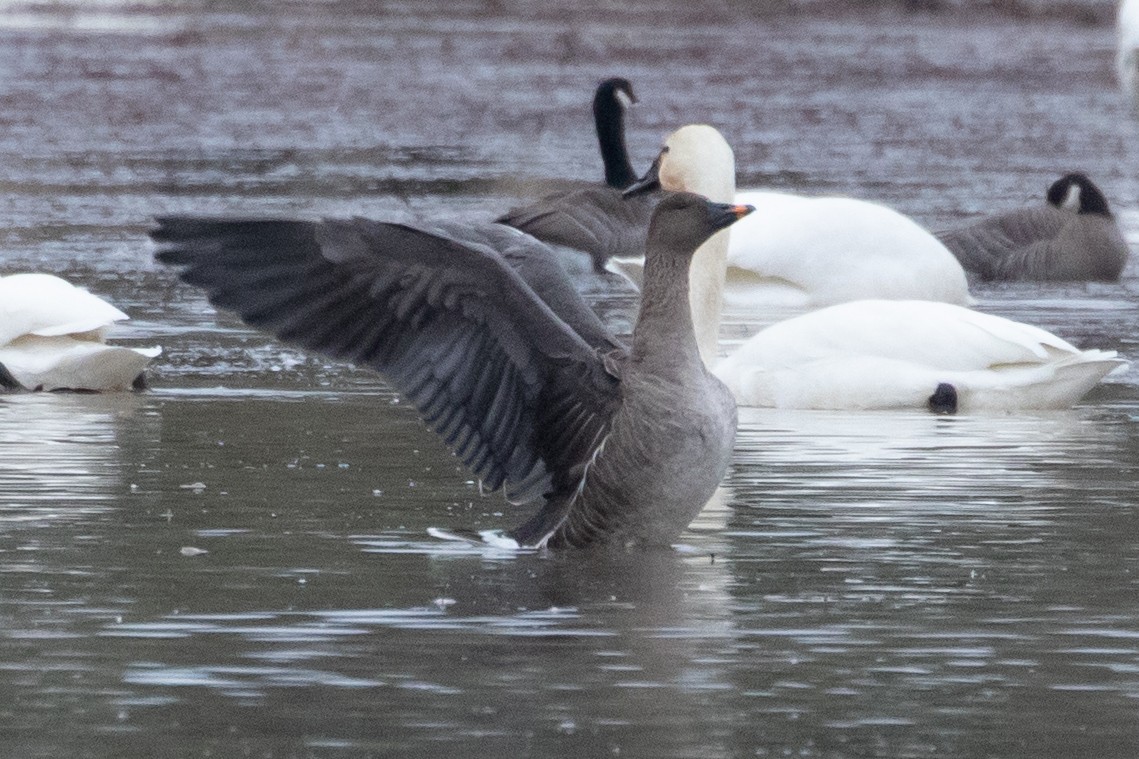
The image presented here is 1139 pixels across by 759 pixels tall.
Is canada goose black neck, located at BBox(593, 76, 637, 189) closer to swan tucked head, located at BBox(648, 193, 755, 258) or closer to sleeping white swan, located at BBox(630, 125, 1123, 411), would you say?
sleeping white swan, located at BBox(630, 125, 1123, 411)

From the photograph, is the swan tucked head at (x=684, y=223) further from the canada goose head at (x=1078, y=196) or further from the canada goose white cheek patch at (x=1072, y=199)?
the canada goose white cheek patch at (x=1072, y=199)

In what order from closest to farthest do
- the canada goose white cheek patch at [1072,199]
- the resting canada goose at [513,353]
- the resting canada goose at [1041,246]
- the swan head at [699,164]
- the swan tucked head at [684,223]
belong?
the resting canada goose at [513,353] < the swan tucked head at [684,223] < the swan head at [699,164] < the resting canada goose at [1041,246] < the canada goose white cheek patch at [1072,199]

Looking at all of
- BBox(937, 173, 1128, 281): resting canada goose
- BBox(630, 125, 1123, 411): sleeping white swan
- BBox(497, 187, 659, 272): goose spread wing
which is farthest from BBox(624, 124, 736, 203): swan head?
BBox(937, 173, 1128, 281): resting canada goose

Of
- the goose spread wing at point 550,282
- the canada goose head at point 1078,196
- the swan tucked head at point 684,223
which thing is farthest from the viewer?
the canada goose head at point 1078,196

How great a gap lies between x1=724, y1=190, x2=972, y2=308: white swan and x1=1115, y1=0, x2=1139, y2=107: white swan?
1381 cm

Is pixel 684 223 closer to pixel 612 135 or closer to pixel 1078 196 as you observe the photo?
pixel 1078 196

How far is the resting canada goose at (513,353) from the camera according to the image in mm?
7492

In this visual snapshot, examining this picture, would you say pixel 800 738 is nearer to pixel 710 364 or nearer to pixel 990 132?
pixel 710 364

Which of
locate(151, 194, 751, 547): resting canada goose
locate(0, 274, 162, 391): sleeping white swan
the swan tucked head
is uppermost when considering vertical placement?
the swan tucked head

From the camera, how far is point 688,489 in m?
7.48

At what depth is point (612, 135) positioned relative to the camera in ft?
61.3

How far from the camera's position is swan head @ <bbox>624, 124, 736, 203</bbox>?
10.6 metres

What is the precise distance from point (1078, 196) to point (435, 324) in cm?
1088

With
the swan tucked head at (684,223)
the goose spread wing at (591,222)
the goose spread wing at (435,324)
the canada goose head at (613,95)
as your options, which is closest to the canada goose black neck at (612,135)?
the canada goose head at (613,95)
